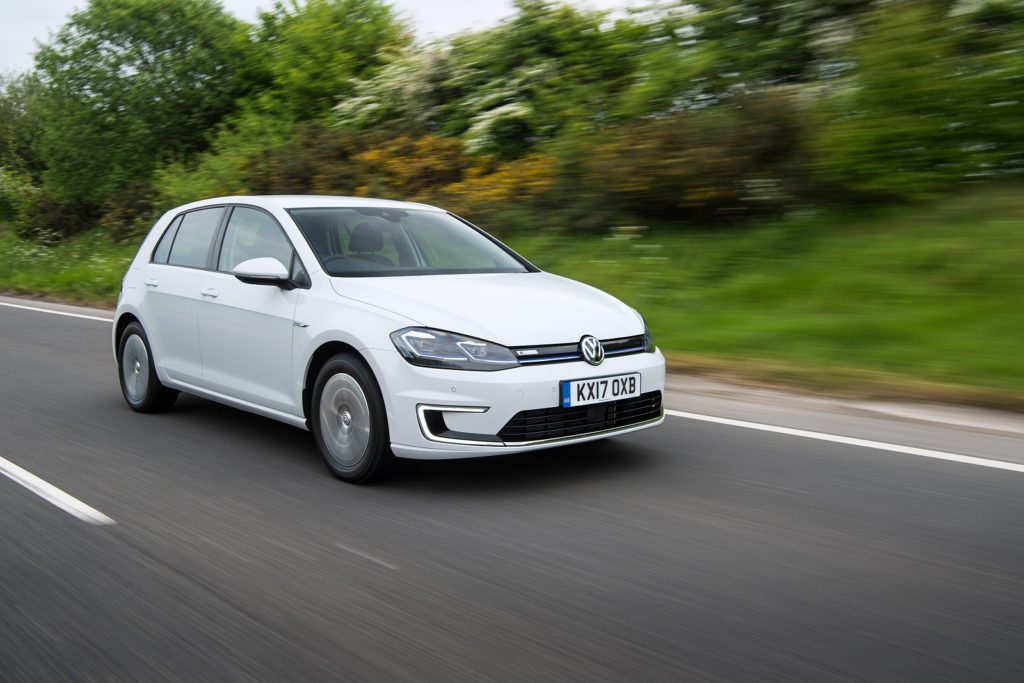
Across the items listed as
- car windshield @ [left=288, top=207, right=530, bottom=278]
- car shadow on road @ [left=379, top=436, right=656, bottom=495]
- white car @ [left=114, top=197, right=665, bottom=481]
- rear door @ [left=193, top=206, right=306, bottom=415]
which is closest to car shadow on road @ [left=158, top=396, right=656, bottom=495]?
car shadow on road @ [left=379, top=436, right=656, bottom=495]

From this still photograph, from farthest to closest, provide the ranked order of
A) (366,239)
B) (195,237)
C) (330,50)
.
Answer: (330,50), (195,237), (366,239)

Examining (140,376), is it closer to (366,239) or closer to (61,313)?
(366,239)

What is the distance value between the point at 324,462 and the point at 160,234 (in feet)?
9.25

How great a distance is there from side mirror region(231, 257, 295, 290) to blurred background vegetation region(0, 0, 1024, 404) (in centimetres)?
399

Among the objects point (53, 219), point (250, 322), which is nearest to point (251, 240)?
point (250, 322)

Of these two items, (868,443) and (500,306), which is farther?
(868,443)

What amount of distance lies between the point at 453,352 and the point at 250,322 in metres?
1.62

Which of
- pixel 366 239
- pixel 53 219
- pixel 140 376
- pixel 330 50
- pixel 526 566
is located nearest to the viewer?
pixel 526 566

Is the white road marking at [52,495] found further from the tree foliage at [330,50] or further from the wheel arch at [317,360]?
the tree foliage at [330,50]

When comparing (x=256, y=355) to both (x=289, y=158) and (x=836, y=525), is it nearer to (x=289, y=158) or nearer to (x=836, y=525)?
(x=836, y=525)

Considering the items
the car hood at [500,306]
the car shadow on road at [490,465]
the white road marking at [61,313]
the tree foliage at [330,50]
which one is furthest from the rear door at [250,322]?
the tree foliage at [330,50]

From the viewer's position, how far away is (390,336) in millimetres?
5035

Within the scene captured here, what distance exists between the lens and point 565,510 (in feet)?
15.6

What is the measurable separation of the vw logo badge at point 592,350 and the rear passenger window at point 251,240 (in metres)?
1.82
